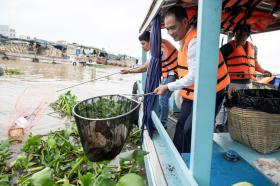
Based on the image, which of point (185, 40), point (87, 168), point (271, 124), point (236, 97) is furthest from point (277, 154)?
point (87, 168)

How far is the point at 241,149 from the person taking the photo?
254 cm

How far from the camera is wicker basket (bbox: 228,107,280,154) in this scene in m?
2.23

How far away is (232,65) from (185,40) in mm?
1714

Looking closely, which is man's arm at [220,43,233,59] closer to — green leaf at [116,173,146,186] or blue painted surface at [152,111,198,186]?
blue painted surface at [152,111,198,186]

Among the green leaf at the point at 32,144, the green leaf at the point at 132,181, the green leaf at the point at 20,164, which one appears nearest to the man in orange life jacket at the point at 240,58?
the green leaf at the point at 132,181

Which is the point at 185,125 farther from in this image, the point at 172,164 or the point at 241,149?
the point at 241,149

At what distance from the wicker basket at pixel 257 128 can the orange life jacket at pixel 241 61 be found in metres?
1.34

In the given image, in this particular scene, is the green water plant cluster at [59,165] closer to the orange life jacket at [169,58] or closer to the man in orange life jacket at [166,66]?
the man in orange life jacket at [166,66]

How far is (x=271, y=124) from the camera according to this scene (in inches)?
87.7

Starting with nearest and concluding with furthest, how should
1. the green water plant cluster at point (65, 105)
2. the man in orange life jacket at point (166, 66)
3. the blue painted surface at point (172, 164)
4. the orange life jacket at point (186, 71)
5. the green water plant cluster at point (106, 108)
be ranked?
the blue painted surface at point (172, 164) → the orange life jacket at point (186, 71) → the green water plant cluster at point (106, 108) → the man in orange life jacket at point (166, 66) → the green water plant cluster at point (65, 105)

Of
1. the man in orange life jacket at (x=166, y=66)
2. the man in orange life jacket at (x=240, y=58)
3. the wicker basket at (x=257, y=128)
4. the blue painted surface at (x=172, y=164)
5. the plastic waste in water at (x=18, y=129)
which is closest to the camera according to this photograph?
the blue painted surface at (x=172, y=164)

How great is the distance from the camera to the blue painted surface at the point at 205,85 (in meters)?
1.35

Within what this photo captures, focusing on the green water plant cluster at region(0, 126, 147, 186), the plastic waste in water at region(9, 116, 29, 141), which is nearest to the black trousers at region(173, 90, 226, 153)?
the green water plant cluster at region(0, 126, 147, 186)

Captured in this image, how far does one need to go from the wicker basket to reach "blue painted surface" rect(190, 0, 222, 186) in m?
1.05
